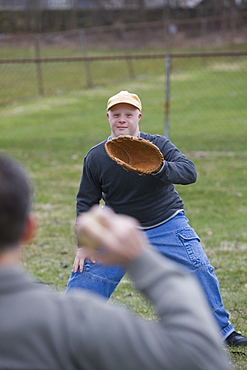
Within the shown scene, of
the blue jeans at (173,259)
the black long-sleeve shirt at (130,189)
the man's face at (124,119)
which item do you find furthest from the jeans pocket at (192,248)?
the man's face at (124,119)

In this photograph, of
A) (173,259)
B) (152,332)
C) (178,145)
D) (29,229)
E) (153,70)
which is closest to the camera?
(152,332)

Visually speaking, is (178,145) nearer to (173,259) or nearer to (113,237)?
(173,259)

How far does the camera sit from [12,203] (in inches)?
53.5

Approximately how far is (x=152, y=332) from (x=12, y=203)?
0.39 metres

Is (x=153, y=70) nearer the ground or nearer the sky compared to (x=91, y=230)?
nearer the ground

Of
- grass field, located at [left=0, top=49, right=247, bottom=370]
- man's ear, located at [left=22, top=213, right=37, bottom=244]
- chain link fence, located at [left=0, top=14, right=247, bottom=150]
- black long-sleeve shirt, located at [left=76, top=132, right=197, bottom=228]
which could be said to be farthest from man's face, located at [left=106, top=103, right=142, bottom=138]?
chain link fence, located at [left=0, top=14, right=247, bottom=150]

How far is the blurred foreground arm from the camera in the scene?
1278 millimetres

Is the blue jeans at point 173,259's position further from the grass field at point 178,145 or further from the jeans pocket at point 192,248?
the grass field at point 178,145

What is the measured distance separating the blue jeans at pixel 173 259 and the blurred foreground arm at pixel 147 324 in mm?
2148

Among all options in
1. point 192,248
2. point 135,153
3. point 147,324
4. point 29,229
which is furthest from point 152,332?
point 192,248

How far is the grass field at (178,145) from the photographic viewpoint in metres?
6.02

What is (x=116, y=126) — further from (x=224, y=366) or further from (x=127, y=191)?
(x=224, y=366)

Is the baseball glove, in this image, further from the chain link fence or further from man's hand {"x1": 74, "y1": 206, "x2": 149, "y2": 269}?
the chain link fence

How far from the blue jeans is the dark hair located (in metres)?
2.16
